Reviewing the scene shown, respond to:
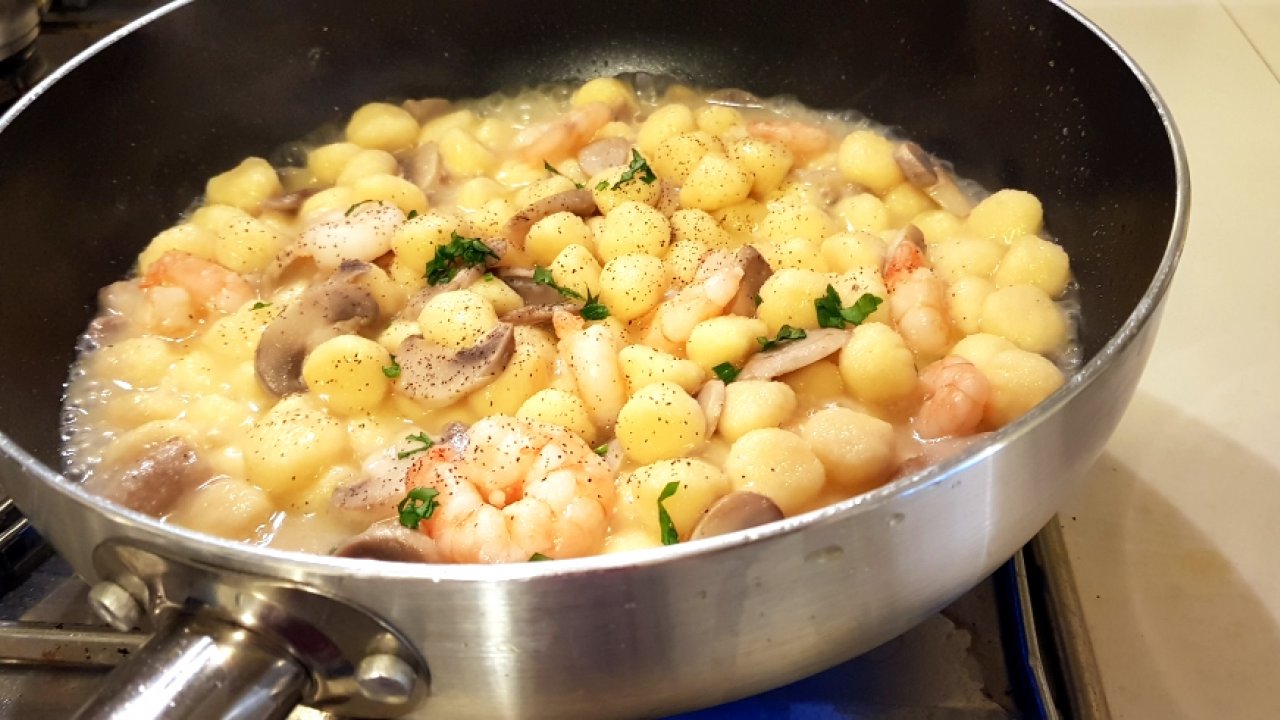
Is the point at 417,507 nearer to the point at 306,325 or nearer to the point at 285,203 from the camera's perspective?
the point at 306,325

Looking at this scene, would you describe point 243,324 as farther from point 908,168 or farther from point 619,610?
point 908,168

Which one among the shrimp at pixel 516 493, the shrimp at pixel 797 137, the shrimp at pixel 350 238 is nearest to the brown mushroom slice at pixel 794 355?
the shrimp at pixel 516 493

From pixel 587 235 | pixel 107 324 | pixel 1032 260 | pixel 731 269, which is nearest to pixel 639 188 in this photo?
pixel 587 235

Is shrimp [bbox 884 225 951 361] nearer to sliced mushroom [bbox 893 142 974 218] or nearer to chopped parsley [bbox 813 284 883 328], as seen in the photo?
chopped parsley [bbox 813 284 883 328]

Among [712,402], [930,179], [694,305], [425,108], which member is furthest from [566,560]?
[425,108]

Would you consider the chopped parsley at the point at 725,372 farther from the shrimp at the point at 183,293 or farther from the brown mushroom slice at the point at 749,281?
the shrimp at the point at 183,293

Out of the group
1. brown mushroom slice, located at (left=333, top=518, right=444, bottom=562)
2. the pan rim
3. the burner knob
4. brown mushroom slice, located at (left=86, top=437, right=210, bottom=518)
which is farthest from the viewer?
brown mushroom slice, located at (left=86, top=437, right=210, bottom=518)

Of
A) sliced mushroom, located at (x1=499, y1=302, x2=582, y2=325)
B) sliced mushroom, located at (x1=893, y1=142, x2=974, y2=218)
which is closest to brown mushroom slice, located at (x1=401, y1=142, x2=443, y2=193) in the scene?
sliced mushroom, located at (x1=499, y1=302, x2=582, y2=325)
